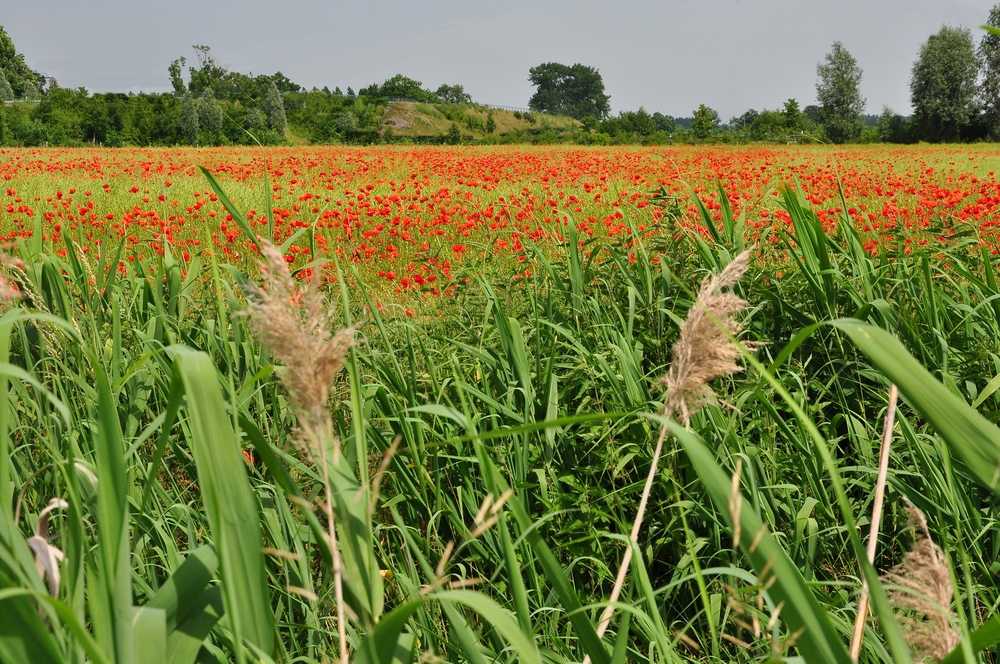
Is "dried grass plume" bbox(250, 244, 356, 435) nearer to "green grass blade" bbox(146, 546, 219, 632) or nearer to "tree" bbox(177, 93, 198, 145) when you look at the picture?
"green grass blade" bbox(146, 546, 219, 632)

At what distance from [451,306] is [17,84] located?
80.6 meters

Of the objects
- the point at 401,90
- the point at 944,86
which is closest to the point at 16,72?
the point at 401,90

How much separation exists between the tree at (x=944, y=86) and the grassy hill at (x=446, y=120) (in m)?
18.1

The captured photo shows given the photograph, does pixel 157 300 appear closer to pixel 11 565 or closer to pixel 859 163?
Result: pixel 11 565

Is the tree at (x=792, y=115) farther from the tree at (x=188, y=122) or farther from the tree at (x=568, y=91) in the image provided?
the tree at (x=568, y=91)

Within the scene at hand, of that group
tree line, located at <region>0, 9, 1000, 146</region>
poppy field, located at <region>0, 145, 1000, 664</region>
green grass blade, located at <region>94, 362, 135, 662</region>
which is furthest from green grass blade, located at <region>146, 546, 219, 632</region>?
tree line, located at <region>0, 9, 1000, 146</region>

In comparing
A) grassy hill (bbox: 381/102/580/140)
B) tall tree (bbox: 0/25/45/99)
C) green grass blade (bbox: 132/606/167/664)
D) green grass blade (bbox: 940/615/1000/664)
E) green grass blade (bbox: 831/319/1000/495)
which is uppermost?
tall tree (bbox: 0/25/45/99)

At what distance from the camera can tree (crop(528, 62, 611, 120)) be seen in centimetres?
10562

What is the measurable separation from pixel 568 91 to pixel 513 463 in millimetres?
110673

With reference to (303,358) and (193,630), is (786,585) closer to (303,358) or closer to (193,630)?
(303,358)

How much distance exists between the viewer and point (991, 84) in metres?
43.3

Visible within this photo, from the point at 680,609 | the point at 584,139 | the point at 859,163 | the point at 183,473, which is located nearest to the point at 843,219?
the point at 680,609

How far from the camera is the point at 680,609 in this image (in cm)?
187

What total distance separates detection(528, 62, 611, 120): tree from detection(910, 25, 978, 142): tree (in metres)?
62.9
